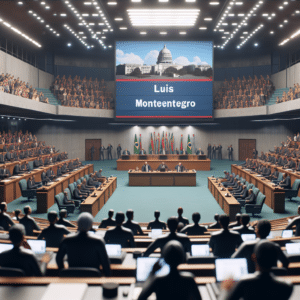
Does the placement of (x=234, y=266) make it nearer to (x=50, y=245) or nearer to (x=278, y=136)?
(x=50, y=245)

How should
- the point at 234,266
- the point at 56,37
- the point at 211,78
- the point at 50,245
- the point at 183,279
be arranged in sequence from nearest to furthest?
the point at 183,279 → the point at 234,266 → the point at 50,245 → the point at 56,37 → the point at 211,78

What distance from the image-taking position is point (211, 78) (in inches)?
883

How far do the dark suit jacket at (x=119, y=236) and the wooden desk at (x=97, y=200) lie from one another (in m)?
4.81

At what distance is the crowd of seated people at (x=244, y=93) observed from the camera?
22581 millimetres

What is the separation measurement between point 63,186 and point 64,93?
1242 centimetres

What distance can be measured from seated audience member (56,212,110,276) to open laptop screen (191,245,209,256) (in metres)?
1.36

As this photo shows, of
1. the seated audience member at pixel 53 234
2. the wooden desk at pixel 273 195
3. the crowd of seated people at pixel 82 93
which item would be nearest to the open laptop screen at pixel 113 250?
the seated audience member at pixel 53 234

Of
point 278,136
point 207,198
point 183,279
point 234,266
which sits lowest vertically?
point 207,198

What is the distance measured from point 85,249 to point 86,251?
0.9 inches

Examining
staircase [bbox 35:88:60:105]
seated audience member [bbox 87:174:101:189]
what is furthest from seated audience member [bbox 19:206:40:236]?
staircase [bbox 35:88:60:105]

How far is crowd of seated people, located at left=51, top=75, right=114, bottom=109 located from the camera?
75.5 feet

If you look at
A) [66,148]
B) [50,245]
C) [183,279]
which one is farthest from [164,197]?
[66,148]

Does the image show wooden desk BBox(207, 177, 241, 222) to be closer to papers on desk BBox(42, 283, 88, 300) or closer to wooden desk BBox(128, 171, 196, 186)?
wooden desk BBox(128, 171, 196, 186)

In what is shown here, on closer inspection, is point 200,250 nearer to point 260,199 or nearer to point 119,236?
point 119,236
